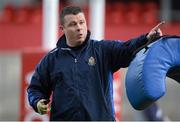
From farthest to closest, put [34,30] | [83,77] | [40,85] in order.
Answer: [34,30] < [40,85] < [83,77]

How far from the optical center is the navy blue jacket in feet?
18.5

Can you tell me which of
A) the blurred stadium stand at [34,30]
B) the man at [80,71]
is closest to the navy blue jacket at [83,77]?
the man at [80,71]

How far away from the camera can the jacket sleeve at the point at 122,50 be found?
5.71 m

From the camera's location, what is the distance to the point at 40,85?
5.87 m

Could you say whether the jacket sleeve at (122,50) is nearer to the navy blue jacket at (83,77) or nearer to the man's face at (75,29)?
the navy blue jacket at (83,77)

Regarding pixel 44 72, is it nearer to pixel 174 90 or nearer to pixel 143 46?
pixel 143 46

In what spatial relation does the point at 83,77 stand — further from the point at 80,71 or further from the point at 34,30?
the point at 34,30

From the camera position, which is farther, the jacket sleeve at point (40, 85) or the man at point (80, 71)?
the jacket sleeve at point (40, 85)

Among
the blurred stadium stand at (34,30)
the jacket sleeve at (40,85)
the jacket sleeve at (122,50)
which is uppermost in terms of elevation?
the jacket sleeve at (122,50)

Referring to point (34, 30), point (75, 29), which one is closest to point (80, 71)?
point (75, 29)

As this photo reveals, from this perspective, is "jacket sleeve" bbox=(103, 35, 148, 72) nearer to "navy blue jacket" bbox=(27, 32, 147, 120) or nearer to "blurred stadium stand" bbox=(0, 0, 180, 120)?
"navy blue jacket" bbox=(27, 32, 147, 120)

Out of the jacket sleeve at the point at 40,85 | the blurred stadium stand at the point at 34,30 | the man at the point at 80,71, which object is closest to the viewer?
the man at the point at 80,71

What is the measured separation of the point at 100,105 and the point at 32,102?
0.55 metres

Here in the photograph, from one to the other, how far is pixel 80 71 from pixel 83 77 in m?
0.05
